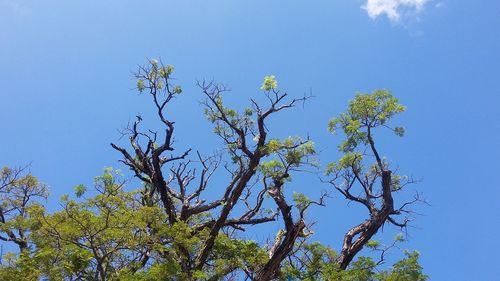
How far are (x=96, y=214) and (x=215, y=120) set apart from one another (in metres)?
5.06

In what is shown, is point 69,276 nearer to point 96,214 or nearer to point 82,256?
point 82,256

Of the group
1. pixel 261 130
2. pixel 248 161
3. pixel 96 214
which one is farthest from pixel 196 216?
pixel 96 214

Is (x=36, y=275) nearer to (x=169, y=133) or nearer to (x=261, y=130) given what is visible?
(x=169, y=133)

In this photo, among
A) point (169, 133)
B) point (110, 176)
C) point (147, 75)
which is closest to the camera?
point (169, 133)

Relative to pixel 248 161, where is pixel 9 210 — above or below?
below

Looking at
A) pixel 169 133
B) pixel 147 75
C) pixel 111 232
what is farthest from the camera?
pixel 147 75

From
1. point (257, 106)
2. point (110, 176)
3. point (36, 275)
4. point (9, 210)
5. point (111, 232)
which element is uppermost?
point (257, 106)

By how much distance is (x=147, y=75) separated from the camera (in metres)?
13.5

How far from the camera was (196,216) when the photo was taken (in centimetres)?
1423

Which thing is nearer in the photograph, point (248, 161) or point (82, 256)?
point (82, 256)

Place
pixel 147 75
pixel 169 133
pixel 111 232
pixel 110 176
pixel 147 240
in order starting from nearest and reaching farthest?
pixel 111 232 < pixel 147 240 < pixel 169 133 < pixel 147 75 < pixel 110 176

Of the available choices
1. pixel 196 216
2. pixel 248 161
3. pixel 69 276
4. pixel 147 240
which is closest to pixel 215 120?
pixel 248 161

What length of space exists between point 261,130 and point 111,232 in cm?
484

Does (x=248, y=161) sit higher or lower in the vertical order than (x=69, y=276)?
higher
